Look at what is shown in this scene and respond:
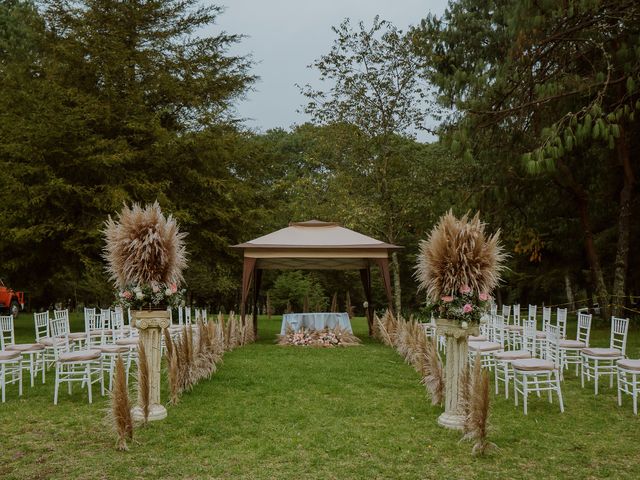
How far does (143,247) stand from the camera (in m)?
6.42

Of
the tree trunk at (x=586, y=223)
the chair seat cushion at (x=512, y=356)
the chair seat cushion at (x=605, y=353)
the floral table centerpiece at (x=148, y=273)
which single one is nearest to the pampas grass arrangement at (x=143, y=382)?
the floral table centerpiece at (x=148, y=273)

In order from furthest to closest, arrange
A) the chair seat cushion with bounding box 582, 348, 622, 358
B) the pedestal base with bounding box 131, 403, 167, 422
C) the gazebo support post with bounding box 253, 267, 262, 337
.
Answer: the gazebo support post with bounding box 253, 267, 262, 337 < the chair seat cushion with bounding box 582, 348, 622, 358 < the pedestal base with bounding box 131, 403, 167, 422

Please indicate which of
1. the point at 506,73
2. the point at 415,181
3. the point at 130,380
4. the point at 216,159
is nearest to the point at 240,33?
the point at 216,159

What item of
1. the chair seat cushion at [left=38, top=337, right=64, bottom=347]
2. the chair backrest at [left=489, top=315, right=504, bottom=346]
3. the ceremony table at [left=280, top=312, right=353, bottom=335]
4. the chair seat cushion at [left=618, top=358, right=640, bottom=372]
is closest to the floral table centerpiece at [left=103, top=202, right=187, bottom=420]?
the chair seat cushion at [left=38, top=337, right=64, bottom=347]

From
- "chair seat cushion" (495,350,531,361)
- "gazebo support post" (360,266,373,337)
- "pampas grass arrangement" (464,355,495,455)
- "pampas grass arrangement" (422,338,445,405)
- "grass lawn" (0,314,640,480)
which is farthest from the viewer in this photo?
"gazebo support post" (360,266,373,337)

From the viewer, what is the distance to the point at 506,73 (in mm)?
12789

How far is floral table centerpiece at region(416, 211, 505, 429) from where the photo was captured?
19.6ft

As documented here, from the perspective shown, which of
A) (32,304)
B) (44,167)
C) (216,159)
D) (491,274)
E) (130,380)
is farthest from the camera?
(32,304)

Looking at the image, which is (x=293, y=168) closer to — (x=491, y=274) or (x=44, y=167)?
(x=44, y=167)

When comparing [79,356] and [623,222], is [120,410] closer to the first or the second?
[79,356]

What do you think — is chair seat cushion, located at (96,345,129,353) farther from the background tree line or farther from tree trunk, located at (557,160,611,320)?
tree trunk, located at (557,160,611,320)

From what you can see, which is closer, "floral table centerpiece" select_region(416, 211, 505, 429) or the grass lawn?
the grass lawn

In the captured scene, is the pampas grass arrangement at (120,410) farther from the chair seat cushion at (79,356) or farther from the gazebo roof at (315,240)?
the gazebo roof at (315,240)

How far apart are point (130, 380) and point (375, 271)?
2247cm
